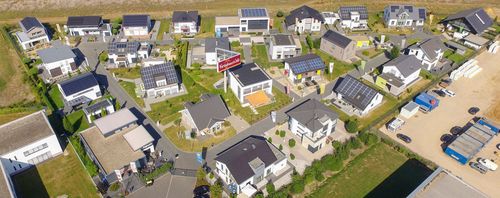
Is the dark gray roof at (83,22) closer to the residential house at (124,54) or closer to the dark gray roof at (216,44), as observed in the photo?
the residential house at (124,54)

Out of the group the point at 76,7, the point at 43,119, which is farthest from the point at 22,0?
the point at 43,119

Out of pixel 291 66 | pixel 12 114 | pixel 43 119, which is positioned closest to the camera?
pixel 43 119

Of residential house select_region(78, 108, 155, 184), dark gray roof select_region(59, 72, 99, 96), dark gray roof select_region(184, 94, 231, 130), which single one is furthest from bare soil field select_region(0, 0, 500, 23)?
residential house select_region(78, 108, 155, 184)

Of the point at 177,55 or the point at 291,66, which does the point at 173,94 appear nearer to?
the point at 177,55

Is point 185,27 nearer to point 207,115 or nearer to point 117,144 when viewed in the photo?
point 207,115

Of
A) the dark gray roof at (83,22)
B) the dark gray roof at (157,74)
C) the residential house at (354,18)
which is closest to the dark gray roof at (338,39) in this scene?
the residential house at (354,18)

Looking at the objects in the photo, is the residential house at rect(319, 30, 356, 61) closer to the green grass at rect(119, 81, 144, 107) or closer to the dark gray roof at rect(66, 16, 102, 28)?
the green grass at rect(119, 81, 144, 107)
